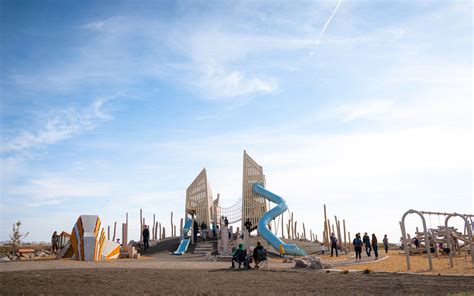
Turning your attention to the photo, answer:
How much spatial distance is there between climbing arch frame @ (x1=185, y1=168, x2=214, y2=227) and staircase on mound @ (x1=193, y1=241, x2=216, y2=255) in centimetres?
371

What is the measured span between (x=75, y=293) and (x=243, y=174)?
2366 centimetres

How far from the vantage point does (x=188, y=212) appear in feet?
105

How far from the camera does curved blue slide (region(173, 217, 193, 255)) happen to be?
25792 mm

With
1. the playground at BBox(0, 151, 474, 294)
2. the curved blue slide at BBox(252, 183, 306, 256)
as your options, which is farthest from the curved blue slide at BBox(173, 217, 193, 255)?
the curved blue slide at BBox(252, 183, 306, 256)

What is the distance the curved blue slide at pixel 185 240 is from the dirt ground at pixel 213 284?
14.0m

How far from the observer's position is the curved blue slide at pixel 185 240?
84.6 feet

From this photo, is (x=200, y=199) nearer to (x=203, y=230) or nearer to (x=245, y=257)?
(x=203, y=230)

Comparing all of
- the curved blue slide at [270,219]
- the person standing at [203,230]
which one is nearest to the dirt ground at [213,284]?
the curved blue slide at [270,219]

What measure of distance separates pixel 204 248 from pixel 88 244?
9.38 metres

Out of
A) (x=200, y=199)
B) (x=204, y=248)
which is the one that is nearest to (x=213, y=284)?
(x=204, y=248)

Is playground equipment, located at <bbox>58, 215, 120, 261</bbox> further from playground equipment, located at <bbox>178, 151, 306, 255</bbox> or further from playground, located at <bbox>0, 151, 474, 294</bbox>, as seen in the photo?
playground equipment, located at <bbox>178, 151, 306, 255</bbox>

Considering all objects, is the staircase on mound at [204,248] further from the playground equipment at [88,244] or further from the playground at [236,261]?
the playground equipment at [88,244]

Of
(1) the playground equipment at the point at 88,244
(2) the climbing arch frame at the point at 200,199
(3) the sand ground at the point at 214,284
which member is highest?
(2) the climbing arch frame at the point at 200,199

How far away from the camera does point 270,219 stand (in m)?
27.8
